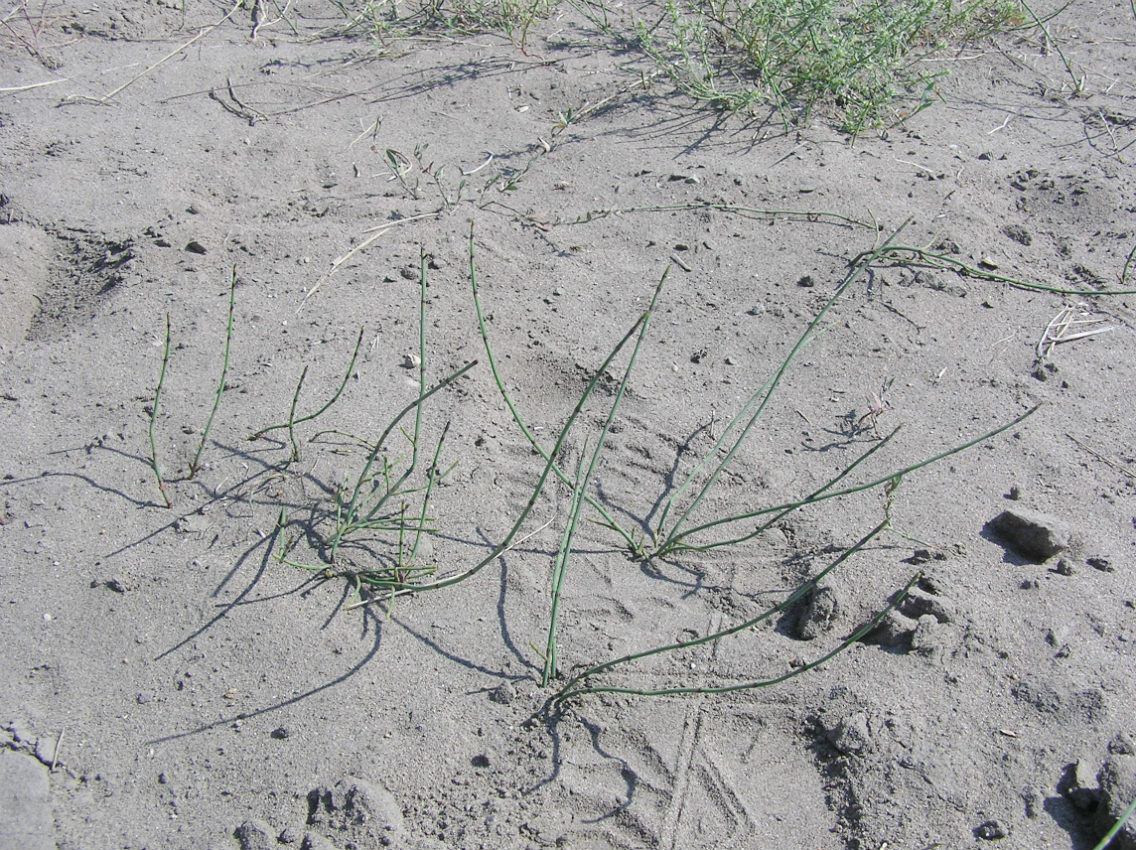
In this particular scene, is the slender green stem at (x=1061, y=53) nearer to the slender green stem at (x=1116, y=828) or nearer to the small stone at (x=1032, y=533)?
the small stone at (x=1032, y=533)

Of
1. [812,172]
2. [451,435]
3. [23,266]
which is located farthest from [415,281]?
[812,172]

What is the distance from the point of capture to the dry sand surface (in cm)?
159

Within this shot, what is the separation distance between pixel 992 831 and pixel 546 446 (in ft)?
3.79

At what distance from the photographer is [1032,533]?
1943 millimetres

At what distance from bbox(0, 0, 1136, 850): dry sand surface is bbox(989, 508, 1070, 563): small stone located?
0.04ft

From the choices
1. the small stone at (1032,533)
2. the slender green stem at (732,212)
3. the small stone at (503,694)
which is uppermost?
the slender green stem at (732,212)

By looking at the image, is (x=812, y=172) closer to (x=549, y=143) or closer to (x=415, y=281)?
(x=549, y=143)

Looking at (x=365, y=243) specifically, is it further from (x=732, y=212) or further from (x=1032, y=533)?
(x=1032, y=533)

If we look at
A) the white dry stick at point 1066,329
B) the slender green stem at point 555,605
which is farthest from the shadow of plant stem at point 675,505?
the white dry stick at point 1066,329

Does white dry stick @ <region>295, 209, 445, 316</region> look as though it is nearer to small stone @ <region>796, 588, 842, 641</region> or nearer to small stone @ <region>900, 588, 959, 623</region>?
small stone @ <region>796, 588, 842, 641</region>

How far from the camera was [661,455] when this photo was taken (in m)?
2.19

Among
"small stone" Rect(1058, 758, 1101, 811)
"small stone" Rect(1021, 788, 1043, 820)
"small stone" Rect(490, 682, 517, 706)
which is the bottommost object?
"small stone" Rect(1021, 788, 1043, 820)

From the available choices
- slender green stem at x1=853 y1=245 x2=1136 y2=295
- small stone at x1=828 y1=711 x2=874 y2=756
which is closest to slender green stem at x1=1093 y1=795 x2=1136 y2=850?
small stone at x1=828 y1=711 x2=874 y2=756

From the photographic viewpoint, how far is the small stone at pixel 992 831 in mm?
1517
